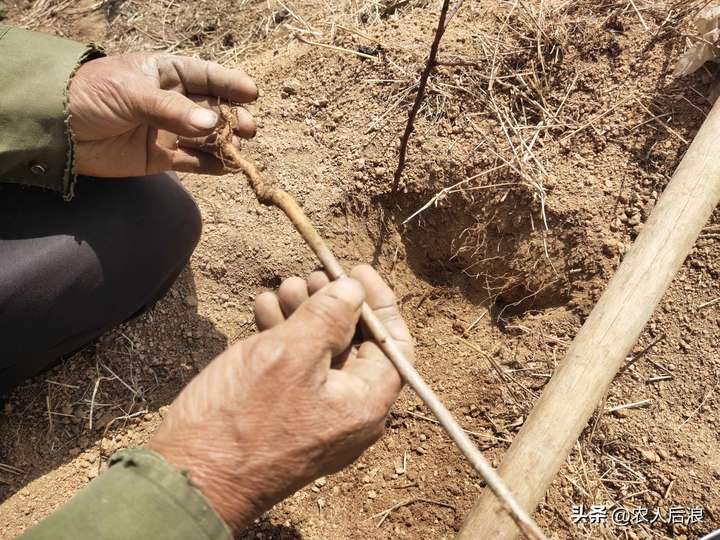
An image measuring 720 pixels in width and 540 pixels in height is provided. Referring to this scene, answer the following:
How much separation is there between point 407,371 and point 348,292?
0.26 meters

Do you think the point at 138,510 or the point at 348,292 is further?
the point at 348,292

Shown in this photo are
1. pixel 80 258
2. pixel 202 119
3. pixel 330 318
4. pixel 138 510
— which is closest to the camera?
pixel 138 510

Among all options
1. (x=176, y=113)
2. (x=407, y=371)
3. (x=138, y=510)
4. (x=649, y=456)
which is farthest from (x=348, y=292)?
(x=649, y=456)

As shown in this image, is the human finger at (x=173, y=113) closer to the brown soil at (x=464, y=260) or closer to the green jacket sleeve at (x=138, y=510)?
the brown soil at (x=464, y=260)

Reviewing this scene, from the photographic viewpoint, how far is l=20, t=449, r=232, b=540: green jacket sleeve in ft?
3.58

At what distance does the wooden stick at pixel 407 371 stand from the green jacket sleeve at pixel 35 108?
1.60ft

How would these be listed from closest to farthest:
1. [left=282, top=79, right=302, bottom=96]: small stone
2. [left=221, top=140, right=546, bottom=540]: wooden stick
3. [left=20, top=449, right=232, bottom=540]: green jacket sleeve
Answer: [left=20, top=449, right=232, bottom=540]: green jacket sleeve, [left=221, top=140, right=546, bottom=540]: wooden stick, [left=282, top=79, right=302, bottom=96]: small stone

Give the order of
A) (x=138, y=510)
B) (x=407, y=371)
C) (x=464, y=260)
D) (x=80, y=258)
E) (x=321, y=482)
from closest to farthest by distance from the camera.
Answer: (x=138, y=510) → (x=407, y=371) → (x=80, y=258) → (x=321, y=482) → (x=464, y=260)

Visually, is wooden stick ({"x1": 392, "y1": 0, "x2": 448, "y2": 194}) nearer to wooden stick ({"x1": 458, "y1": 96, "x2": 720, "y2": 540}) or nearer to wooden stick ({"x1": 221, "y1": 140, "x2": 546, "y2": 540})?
wooden stick ({"x1": 221, "y1": 140, "x2": 546, "y2": 540})

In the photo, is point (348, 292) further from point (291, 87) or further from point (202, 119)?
point (291, 87)

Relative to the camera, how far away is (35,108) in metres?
1.64

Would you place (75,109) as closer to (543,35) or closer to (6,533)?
(6,533)

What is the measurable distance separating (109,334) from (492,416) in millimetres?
1540

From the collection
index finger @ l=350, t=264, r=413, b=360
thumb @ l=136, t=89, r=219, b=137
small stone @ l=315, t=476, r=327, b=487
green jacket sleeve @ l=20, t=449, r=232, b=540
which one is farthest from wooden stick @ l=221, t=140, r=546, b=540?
small stone @ l=315, t=476, r=327, b=487
